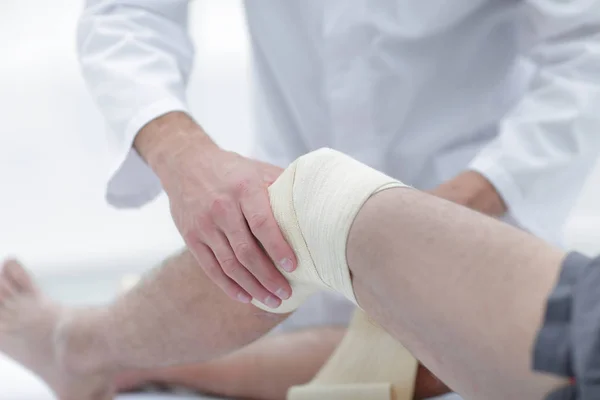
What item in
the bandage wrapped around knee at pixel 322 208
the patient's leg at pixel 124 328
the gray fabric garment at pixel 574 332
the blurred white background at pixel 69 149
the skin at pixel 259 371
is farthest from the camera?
the blurred white background at pixel 69 149

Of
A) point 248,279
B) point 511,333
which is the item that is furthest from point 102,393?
point 511,333

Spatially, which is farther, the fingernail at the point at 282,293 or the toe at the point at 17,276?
the toe at the point at 17,276

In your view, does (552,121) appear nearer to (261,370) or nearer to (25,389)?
(261,370)

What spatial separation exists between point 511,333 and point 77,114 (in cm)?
134

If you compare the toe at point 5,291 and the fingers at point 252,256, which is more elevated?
the fingers at point 252,256

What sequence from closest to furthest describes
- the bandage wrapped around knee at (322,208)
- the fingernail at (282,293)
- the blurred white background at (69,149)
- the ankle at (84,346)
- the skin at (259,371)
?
the bandage wrapped around knee at (322,208) → the fingernail at (282,293) → the ankle at (84,346) → the skin at (259,371) → the blurred white background at (69,149)

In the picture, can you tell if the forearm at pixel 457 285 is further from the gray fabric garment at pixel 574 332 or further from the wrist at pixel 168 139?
the wrist at pixel 168 139

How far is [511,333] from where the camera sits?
0.48m

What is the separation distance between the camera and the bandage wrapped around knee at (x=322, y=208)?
0.60m

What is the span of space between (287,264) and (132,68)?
37 cm

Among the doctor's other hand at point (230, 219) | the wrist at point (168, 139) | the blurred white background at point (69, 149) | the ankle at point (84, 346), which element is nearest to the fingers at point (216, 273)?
the doctor's other hand at point (230, 219)

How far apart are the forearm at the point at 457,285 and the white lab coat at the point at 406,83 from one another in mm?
375

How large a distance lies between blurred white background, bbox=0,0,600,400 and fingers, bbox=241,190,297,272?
933 millimetres

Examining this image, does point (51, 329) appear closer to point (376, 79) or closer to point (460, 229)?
point (376, 79)
